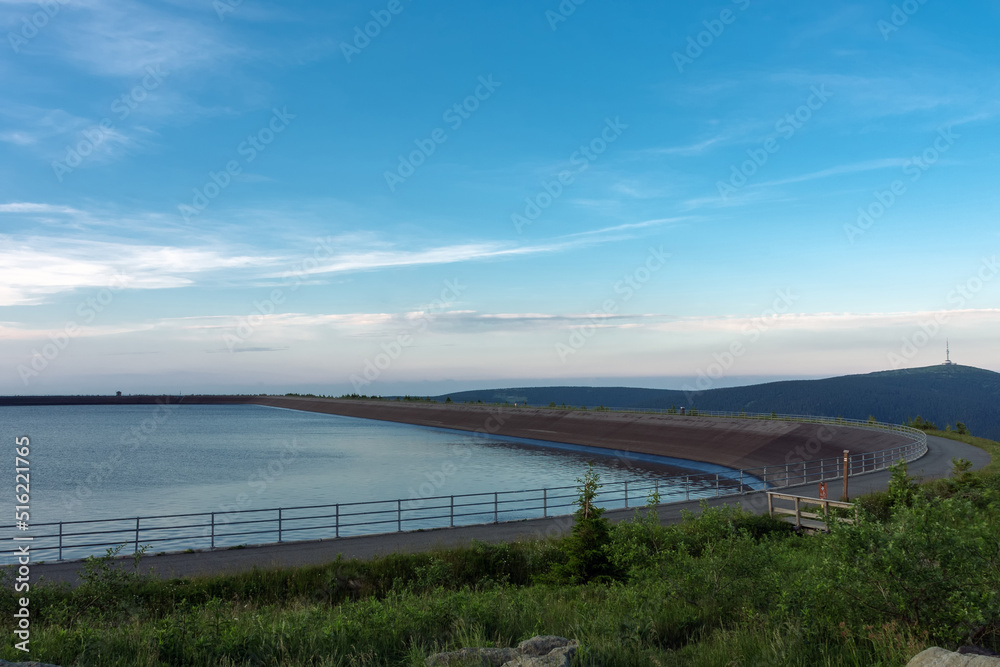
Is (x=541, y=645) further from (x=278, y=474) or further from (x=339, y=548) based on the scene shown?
(x=278, y=474)

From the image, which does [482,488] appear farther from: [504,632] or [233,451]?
[233,451]

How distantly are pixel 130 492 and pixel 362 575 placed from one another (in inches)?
1474

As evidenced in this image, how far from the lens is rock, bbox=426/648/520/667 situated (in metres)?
6.88

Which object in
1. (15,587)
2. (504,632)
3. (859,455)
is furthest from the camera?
(859,455)

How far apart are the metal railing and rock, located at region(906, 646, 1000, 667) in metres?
13.4

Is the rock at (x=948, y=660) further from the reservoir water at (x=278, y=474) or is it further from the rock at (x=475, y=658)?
the reservoir water at (x=278, y=474)

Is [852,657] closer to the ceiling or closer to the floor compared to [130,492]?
closer to the ceiling

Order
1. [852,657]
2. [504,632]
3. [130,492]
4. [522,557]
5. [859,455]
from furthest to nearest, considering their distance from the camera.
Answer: [859,455] < [130,492] < [522,557] < [504,632] < [852,657]

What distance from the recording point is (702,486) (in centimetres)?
4856

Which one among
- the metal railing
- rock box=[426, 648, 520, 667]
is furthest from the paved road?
rock box=[426, 648, 520, 667]

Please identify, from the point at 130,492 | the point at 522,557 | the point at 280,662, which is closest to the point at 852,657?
the point at 280,662

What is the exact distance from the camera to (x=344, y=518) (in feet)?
120

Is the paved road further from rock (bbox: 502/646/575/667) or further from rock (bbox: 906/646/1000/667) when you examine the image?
rock (bbox: 906/646/1000/667)

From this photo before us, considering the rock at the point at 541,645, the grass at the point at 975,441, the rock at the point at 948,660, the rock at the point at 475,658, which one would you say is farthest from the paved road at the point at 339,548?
the grass at the point at 975,441
